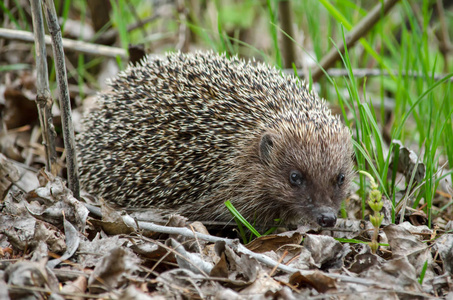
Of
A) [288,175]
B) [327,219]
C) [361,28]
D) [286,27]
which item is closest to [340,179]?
[288,175]

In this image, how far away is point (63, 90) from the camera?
445cm

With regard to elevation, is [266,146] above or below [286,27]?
below

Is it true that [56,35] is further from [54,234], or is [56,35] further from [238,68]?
[238,68]

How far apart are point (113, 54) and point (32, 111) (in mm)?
1374

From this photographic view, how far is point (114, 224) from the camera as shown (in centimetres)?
444

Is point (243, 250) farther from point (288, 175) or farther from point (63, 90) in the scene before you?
point (63, 90)

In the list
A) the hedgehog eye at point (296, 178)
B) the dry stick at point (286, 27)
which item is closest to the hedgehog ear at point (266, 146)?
the hedgehog eye at point (296, 178)

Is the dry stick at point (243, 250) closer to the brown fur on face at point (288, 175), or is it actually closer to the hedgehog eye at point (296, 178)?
the brown fur on face at point (288, 175)

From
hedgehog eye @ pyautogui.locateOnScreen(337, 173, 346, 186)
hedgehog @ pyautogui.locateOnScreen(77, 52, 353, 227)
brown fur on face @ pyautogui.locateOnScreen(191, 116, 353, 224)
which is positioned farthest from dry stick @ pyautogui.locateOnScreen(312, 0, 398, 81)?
hedgehog eye @ pyautogui.locateOnScreen(337, 173, 346, 186)

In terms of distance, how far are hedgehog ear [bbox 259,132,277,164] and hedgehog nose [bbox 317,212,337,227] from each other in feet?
2.96

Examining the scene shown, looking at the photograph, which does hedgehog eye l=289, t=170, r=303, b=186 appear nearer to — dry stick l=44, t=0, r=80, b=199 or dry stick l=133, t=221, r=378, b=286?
dry stick l=133, t=221, r=378, b=286

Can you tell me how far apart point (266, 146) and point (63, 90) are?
2.08 m

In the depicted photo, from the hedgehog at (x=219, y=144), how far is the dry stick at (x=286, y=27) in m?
2.07

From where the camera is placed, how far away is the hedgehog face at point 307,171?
5031mm
